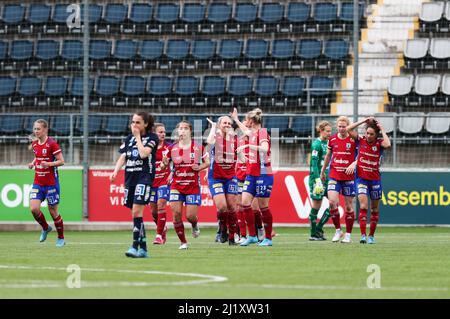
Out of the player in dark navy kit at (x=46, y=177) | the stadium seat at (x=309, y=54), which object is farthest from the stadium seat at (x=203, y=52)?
the player in dark navy kit at (x=46, y=177)

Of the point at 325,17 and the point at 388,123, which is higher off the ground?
the point at 325,17

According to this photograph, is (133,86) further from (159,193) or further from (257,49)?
(159,193)

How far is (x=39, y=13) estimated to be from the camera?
115 feet

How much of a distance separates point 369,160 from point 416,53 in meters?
14.0

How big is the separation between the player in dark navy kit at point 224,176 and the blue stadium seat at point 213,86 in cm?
1304

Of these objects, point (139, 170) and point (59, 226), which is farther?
point (59, 226)

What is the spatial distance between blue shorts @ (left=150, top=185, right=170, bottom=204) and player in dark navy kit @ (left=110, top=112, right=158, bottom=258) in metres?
4.41

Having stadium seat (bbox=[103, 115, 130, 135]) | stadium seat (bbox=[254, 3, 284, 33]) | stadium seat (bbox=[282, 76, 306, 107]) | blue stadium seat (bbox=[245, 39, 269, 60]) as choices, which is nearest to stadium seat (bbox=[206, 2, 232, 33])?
stadium seat (bbox=[254, 3, 284, 33])

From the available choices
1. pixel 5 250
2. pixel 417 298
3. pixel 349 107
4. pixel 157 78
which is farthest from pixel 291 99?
pixel 417 298

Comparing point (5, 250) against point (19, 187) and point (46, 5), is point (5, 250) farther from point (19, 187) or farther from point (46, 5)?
point (46, 5)

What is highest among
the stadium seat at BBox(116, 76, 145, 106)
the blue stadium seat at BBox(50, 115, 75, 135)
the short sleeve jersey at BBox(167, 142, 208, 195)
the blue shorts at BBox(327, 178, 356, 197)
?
the stadium seat at BBox(116, 76, 145, 106)

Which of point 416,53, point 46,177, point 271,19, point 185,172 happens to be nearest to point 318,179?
point 185,172

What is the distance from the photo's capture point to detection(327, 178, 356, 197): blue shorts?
1961cm

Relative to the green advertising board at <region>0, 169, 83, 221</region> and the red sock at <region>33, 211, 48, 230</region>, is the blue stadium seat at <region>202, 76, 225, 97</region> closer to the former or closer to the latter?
the green advertising board at <region>0, 169, 83, 221</region>
